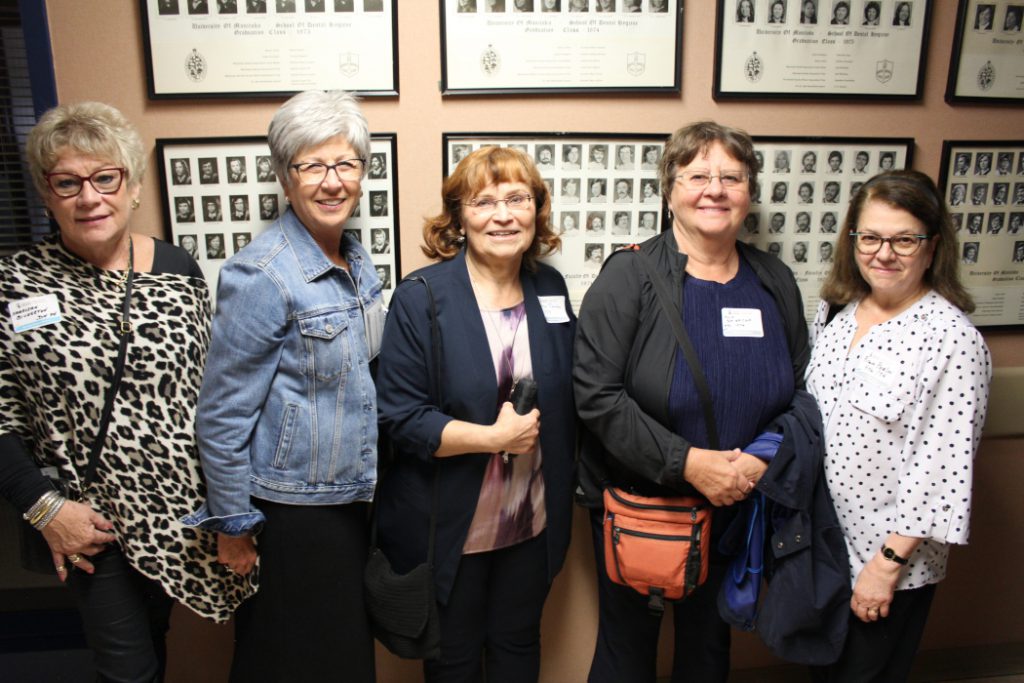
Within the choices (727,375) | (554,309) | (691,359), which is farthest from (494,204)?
(727,375)

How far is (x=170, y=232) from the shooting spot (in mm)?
1902

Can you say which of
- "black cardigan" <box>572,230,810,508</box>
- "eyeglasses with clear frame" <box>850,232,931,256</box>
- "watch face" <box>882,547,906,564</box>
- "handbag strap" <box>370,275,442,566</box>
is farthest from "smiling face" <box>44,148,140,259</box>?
"watch face" <box>882,547,906,564</box>

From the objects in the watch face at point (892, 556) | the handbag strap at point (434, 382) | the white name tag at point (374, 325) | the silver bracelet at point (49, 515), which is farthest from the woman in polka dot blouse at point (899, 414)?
the silver bracelet at point (49, 515)

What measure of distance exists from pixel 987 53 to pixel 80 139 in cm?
277

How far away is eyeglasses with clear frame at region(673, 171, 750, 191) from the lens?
5.30ft

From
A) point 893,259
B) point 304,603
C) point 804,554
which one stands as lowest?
point 304,603

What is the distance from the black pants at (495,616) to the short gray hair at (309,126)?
44.4 inches

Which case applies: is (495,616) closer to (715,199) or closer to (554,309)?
(554,309)

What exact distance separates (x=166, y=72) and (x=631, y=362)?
64.0 inches

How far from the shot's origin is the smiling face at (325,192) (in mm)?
1478

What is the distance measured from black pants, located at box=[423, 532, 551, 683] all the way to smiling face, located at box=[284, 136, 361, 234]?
968mm

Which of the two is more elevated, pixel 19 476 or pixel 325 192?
pixel 325 192

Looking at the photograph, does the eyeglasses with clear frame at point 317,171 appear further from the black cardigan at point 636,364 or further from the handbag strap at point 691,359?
the handbag strap at point 691,359

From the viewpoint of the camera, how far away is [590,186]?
6.51 feet
